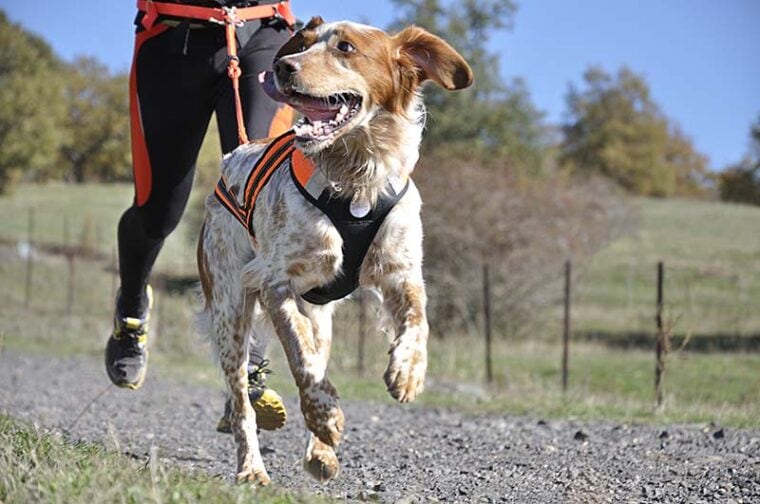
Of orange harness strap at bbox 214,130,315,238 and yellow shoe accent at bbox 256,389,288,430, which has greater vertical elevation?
orange harness strap at bbox 214,130,315,238

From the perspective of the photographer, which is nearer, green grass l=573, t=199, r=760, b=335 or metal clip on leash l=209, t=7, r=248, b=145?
metal clip on leash l=209, t=7, r=248, b=145

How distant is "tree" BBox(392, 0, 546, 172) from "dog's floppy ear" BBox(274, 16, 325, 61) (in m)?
31.6

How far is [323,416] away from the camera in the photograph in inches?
140

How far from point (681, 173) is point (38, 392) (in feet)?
191

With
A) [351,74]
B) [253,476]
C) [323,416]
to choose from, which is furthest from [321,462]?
[351,74]

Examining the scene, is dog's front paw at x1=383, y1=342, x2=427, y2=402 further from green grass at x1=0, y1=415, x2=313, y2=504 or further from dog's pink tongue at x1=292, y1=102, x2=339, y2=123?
dog's pink tongue at x1=292, y1=102, x2=339, y2=123

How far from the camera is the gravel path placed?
397 centimetres

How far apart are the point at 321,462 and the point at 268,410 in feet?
3.48

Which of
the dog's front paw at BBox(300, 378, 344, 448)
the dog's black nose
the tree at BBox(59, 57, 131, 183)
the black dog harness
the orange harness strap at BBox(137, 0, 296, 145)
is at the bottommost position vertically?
the dog's front paw at BBox(300, 378, 344, 448)

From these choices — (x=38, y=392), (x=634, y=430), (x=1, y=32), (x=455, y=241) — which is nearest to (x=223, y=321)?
(x=634, y=430)

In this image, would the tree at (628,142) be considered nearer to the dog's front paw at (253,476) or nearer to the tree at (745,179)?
the tree at (745,179)

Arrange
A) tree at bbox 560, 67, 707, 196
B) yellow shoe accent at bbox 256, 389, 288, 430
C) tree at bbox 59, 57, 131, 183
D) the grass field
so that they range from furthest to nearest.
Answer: tree at bbox 560, 67, 707, 196
tree at bbox 59, 57, 131, 183
the grass field
yellow shoe accent at bbox 256, 389, 288, 430

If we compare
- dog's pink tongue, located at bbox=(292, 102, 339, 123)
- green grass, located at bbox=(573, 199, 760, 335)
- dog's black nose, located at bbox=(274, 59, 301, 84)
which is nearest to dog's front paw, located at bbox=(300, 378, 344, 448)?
dog's pink tongue, located at bbox=(292, 102, 339, 123)

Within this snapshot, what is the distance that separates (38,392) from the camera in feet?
28.6
